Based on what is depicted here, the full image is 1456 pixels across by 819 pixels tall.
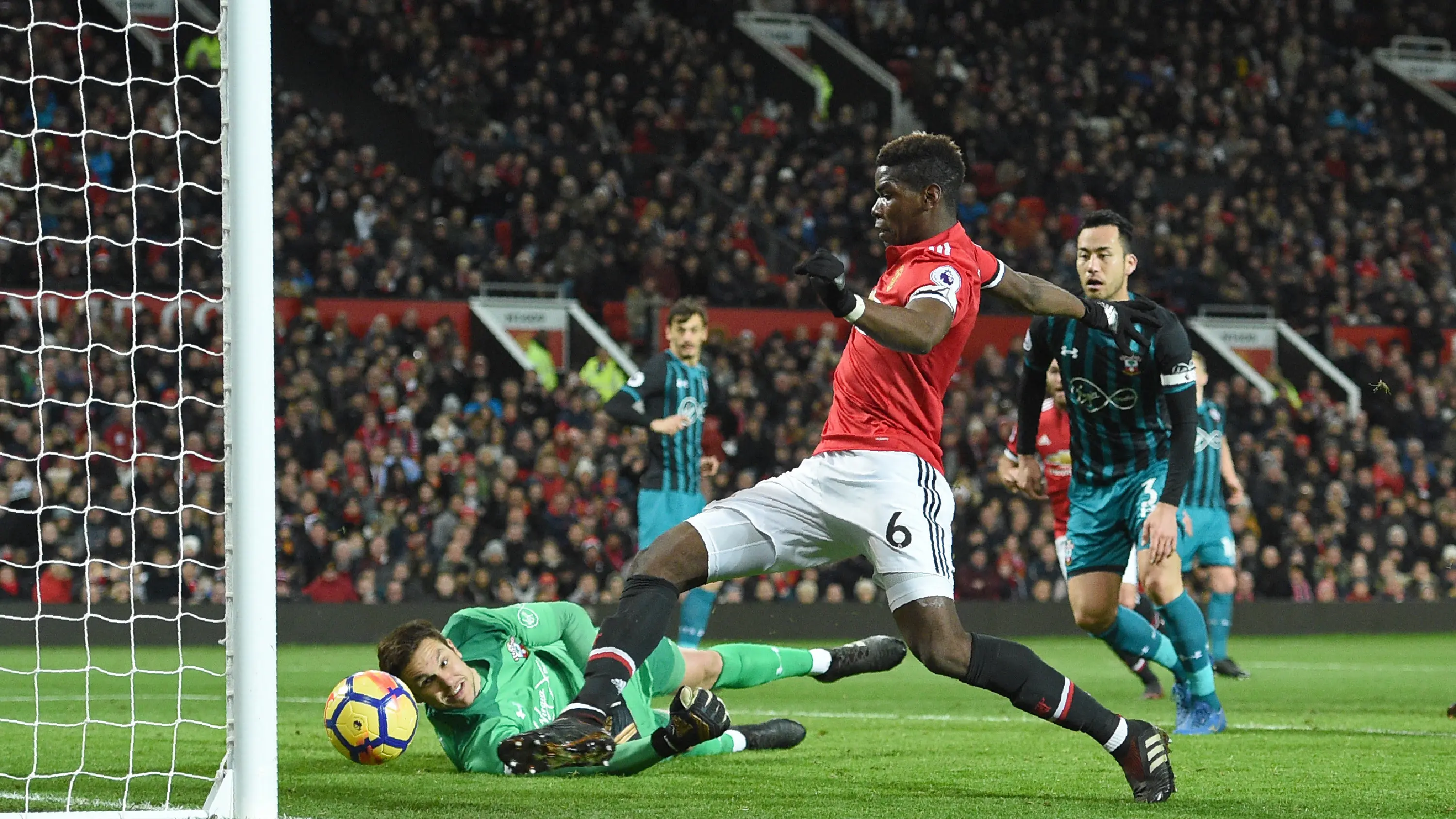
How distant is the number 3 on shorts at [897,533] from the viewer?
183 inches

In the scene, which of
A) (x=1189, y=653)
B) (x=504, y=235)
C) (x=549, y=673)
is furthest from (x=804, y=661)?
(x=504, y=235)

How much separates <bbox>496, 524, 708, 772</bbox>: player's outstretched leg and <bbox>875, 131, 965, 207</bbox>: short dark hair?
1204 millimetres

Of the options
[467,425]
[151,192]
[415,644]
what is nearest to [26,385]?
[151,192]

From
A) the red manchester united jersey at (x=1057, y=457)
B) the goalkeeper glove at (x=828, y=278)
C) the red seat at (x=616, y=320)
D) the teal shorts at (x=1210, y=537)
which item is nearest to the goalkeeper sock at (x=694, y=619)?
the red manchester united jersey at (x=1057, y=457)

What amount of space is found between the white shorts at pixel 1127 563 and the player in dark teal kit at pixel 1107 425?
0.09 m

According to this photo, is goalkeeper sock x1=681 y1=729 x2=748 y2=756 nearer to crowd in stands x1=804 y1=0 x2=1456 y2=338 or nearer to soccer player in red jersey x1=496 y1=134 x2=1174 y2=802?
soccer player in red jersey x1=496 y1=134 x2=1174 y2=802

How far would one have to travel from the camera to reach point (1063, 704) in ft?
15.7

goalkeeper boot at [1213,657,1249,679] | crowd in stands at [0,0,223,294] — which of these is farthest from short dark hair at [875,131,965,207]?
crowd in stands at [0,0,223,294]

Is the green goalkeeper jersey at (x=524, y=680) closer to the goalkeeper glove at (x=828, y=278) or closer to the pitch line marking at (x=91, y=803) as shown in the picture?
the pitch line marking at (x=91, y=803)

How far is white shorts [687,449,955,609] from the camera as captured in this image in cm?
467

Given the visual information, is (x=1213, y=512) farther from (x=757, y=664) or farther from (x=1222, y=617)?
(x=757, y=664)

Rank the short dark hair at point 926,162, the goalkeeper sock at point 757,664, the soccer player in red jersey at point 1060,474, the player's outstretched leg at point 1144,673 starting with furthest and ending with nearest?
1. the soccer player in red jersey at point 1060,474
2. the player's outstretched leg at point 1144,673
3. the goalkeeper sock at point 757,664
4. the short dark hair at point 926,162

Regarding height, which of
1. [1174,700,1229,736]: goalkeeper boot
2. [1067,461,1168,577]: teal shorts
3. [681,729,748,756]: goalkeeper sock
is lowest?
[1174,700,1229,736]: goalkeeper boot

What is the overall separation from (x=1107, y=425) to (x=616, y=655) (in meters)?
3.05
